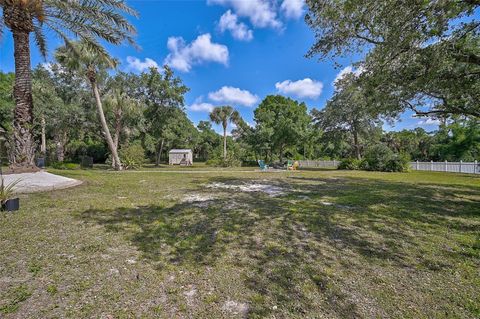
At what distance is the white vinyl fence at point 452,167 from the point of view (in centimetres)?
1906

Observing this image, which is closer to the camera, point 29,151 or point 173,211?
point 173,211

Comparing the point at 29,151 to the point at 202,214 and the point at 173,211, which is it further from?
the point at 202,214

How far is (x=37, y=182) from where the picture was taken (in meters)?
7.13

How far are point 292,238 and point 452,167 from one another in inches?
965

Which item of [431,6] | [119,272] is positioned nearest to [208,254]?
[119,272]

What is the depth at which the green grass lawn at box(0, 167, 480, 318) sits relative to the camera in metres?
2.23

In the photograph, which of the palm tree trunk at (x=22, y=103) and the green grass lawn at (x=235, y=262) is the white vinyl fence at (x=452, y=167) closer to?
the green grass lawn at (x=235, y=262)

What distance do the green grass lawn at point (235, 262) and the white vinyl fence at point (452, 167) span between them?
1888cm

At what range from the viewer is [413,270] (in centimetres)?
291

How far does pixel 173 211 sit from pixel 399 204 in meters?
5.66

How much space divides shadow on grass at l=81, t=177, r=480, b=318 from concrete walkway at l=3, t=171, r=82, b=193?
307 cm

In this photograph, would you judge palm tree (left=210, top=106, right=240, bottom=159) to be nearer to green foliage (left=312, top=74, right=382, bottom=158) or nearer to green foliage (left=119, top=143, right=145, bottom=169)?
green foliage (left=312, top=74, right=382, bottom=158)

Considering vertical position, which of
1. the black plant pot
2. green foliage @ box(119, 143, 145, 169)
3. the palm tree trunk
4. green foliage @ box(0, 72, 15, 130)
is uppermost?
green foliage @ box(0, 72, 15, 130)

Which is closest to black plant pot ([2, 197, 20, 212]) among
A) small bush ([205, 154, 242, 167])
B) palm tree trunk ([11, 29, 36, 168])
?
palm tree trunk ([11, 29, 36, 168])
